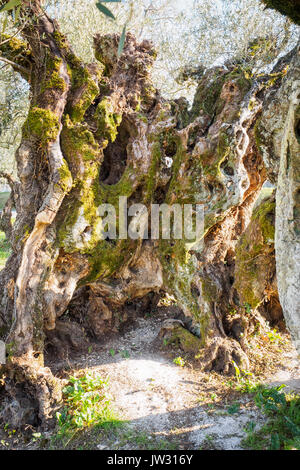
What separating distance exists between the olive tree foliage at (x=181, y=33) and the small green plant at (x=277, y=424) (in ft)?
22.3

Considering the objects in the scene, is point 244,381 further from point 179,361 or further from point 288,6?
point 288,6

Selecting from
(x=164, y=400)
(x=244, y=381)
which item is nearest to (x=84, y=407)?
(x=164, y=400)

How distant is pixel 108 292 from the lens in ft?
22.6

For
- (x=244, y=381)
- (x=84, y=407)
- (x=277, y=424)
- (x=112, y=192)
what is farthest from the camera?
(x=112, y=192)

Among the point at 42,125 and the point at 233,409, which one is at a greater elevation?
the point at 42,125

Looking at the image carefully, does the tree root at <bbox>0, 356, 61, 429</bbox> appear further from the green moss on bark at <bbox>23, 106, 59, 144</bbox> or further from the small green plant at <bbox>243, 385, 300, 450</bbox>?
the green moss on bark at <bbox>23, 106, 59, 144</bbox>

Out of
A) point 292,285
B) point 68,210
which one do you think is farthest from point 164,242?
point 292,285

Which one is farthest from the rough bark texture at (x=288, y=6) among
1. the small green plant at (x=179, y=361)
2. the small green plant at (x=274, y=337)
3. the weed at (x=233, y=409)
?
the small green plant at (x=274, y=337)

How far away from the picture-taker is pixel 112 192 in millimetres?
6473

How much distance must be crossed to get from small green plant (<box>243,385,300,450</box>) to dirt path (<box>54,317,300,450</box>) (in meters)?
0.15

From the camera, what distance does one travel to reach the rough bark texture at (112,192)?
549cm

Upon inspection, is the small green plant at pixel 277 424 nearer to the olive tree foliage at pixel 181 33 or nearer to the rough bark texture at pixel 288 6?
the rough bark texture at pixel 288 6

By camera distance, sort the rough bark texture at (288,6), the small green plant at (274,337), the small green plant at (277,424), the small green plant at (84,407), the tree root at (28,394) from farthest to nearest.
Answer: the small green plant at (274,337)
the tree root at (28,394)
the small green plant at (84,407)
the small green plant at (277,424)
the rough bark texture at (288,6)

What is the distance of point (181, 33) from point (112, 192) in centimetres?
743
